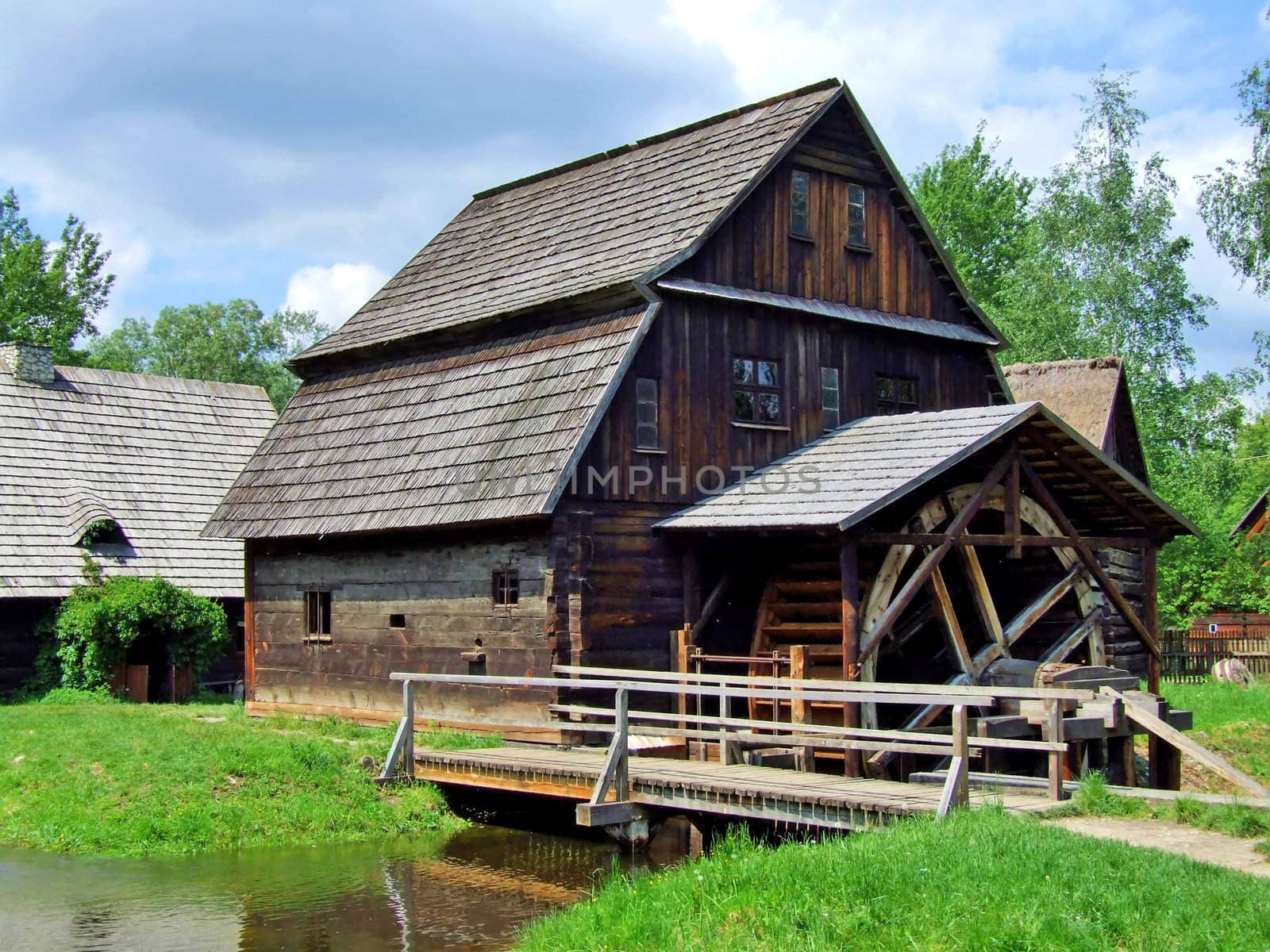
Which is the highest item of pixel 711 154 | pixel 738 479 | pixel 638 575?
pixel 711 154

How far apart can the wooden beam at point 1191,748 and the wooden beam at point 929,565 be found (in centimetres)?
253

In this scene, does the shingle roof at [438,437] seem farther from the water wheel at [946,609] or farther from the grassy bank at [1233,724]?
the grassy bank at [1233,724]

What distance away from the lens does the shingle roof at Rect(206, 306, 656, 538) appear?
17.4 m

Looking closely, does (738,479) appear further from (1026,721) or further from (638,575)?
(1026,721)

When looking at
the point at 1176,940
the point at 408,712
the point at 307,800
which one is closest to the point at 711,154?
the point at 408,712

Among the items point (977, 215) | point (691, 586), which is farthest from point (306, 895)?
point (977, 215)

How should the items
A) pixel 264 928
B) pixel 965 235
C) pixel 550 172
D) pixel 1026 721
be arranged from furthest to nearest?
pixel 965 235 → pixel 550 172 → pixel 1026 721 → pixel 264 928

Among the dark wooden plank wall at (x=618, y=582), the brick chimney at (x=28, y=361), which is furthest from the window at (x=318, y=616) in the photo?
the brick chimney at (x=28, y=361)

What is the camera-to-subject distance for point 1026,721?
1497 centimetres

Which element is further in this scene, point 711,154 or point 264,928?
point 711,154

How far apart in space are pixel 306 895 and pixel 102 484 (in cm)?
1744

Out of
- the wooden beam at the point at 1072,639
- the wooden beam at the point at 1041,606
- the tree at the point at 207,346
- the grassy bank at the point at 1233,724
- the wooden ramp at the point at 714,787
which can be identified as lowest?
the grassy bank at the point at 1233,724

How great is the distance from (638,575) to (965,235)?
36.9 metres

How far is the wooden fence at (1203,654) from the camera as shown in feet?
104
